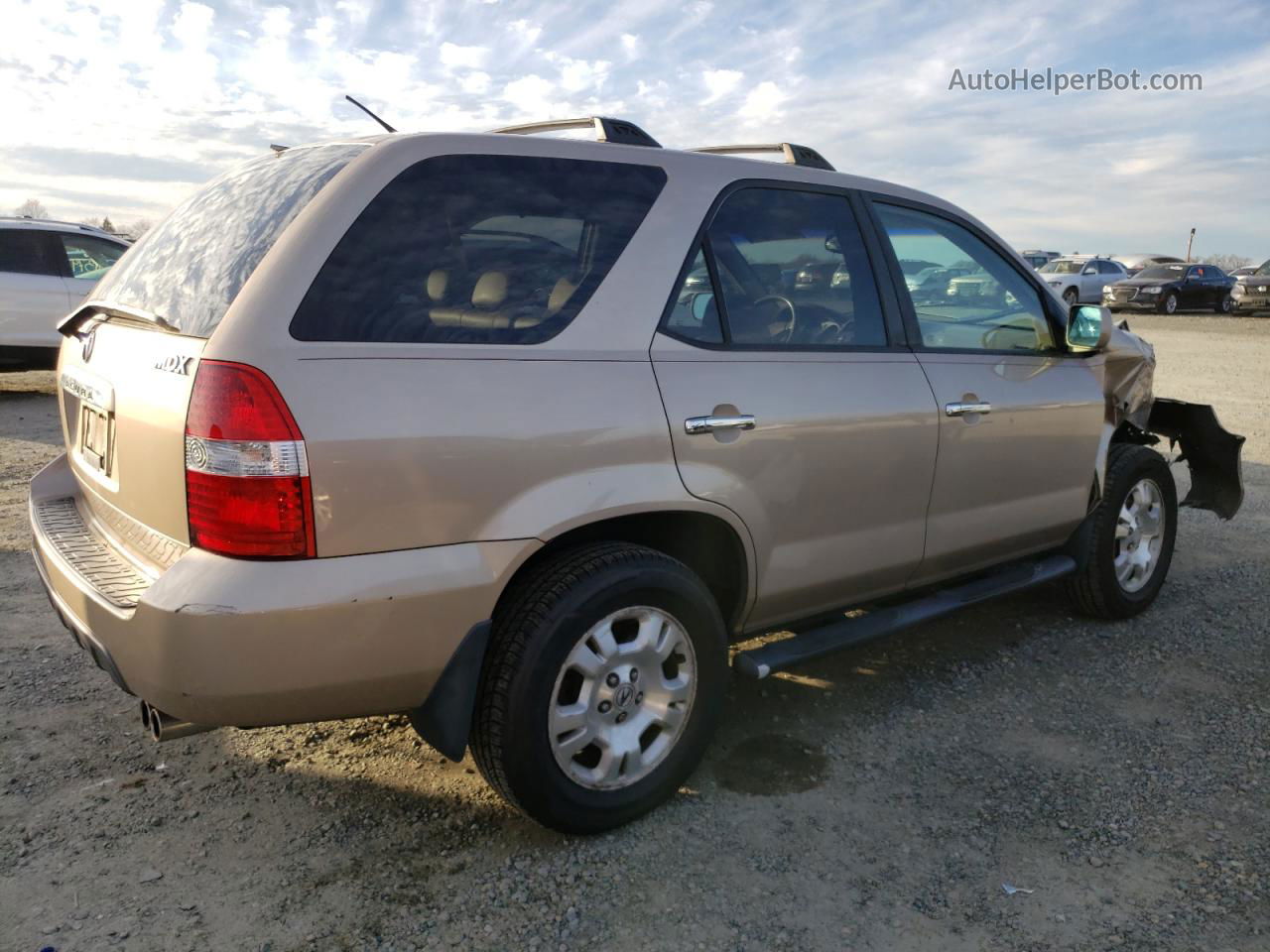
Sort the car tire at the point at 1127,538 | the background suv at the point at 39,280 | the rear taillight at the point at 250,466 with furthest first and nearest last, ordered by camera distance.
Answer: the background suv at the point at 39,280, the car tire at the point at 1127,538, the rear taillight at the point at 250,466

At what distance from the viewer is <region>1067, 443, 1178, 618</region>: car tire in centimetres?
434

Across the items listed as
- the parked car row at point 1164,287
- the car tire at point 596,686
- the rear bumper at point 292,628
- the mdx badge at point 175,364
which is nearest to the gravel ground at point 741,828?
the car tire at point 596,686

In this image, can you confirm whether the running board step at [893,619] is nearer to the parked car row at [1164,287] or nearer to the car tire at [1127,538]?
the car tire at [1127,538]

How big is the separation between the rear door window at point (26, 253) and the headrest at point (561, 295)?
9.68 m

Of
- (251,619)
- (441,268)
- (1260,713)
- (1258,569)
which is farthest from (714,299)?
(1258,569)

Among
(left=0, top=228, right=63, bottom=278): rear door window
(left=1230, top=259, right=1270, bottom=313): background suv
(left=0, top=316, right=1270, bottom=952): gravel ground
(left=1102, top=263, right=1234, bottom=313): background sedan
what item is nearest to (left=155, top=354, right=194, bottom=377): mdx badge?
(left=0, top=316, right=1270, bottom=952): gravel ground

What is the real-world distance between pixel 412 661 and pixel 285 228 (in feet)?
3.46

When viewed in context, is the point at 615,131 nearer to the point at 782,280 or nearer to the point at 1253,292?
the point at 782,280

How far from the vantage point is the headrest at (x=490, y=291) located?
2.45 metres

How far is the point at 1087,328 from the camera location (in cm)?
398

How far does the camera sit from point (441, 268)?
A: 7.92 ft

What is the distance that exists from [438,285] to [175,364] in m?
0.62

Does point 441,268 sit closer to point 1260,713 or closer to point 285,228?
point 285,228

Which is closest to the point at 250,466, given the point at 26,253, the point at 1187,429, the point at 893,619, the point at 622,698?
the point at 622,698
